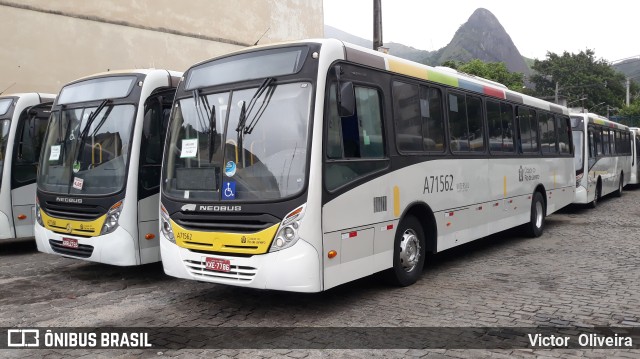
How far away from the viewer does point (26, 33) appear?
1712 centimetres

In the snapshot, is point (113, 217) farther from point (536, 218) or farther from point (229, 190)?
point (536, 218)

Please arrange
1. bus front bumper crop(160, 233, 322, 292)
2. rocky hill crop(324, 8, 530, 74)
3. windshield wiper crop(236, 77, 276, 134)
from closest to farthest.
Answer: bus front bumper crop(160, 233, 322, 292) < windshield wiper crop(236, 77, 276, 134) < rocky hill crop(324, 8, 530, 74)

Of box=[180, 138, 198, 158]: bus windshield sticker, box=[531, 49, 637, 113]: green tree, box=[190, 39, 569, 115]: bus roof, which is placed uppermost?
box=[531, 49, 637, 113]: green tree

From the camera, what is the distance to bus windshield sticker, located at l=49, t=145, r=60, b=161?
827 cm

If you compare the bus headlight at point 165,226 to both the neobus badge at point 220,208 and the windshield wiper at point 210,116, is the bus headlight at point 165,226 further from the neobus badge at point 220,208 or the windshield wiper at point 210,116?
the windshield wiper at point 210,116

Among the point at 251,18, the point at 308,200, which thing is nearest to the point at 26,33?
the point at 251,18

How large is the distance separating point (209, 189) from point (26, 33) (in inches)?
560

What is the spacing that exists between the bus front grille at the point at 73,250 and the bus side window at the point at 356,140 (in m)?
3.89

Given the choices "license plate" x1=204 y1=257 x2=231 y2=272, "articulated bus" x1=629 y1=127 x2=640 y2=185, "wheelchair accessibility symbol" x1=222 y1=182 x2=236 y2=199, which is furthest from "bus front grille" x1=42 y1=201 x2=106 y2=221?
"articulated bus" x1=629 y1=127 x2=640 y2=185

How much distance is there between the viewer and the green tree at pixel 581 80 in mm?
77625

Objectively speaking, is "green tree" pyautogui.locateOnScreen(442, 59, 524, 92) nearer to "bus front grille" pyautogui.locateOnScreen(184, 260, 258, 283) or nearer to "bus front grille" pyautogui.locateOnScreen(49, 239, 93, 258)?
"bus front grille" pyautogui.locateOnScreen(49, 239, 93, 258)

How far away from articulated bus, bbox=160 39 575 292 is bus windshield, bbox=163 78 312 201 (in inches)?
0.5

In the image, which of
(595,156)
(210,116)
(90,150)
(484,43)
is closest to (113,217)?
(90,150)

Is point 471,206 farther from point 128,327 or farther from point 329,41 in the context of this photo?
point 128,327
